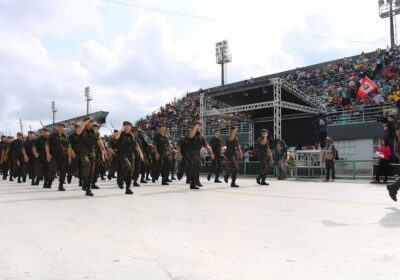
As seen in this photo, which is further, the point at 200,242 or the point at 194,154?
the point at 194,154

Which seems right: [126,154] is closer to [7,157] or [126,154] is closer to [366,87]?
[7,157]

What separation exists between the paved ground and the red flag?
17743 mm

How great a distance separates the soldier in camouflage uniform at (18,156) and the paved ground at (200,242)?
9034mm

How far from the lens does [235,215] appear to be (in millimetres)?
6172

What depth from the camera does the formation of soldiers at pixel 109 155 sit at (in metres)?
9.98

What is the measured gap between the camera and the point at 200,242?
427 centimetres

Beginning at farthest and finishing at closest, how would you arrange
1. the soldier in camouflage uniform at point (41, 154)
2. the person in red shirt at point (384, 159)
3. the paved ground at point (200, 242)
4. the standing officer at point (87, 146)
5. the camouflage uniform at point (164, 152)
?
1. the camouflage uniform at point (164, 152)
2. the person in red shirt at point (384, 159)
3. the soldier in camouflage uniform at point (41, 154)
4. the standing officer at point (87, 146)
5. the paved ground at point (200, 242)

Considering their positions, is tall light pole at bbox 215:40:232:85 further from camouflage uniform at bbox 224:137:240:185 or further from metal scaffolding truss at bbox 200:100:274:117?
camouflage uniform at bbox 224:137:240:185

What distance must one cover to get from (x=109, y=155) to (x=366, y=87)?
14864 mm

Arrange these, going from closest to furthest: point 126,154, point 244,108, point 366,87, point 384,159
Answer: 1. point 126,154
2. point 384,159
3. point 366,87
4. point 244,108

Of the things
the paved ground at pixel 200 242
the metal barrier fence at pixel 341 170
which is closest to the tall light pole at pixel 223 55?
the metal barrier fence at pixel 341 170

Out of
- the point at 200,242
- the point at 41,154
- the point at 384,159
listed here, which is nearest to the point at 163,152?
the point at 41,154

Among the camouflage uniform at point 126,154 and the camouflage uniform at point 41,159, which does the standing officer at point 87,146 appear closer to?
the camouflage uniform at point 126,154

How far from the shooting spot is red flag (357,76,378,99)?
23359 mm
